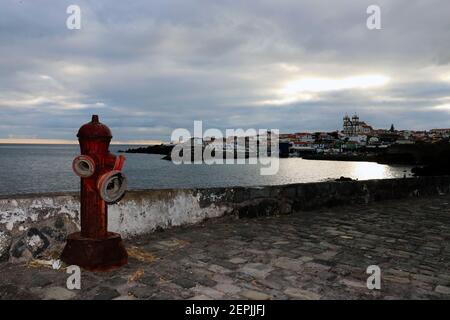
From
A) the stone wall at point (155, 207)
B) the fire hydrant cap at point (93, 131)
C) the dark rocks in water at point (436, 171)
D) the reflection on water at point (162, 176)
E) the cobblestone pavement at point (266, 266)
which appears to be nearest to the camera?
the cobblestone pavement at point (266, 266)

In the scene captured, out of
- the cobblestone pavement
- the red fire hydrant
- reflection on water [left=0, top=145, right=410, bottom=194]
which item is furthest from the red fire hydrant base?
reflection on water [left=0, top=145, right=410, bottom=194]

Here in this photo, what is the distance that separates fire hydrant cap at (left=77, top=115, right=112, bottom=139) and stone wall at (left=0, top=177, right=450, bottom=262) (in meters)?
0.99

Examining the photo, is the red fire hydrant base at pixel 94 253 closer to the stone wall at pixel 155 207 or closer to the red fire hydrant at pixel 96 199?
the red fire hydrant at pixel 96 199

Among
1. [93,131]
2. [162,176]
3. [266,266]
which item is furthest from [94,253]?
[162,176]

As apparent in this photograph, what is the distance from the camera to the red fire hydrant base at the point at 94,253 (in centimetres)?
366

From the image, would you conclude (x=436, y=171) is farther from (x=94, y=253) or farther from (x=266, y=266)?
(x=94, y=253)

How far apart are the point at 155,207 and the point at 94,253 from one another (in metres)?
1.70

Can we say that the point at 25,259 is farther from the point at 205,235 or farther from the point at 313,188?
the point at 313,188

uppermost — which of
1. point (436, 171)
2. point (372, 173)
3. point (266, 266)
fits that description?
point (266, 266)

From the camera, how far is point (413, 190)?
10.8 metres

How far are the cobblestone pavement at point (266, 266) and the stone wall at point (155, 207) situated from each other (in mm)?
202

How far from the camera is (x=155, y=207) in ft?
17.4

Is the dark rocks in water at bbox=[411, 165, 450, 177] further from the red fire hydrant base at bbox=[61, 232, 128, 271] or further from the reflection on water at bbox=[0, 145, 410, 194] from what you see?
the red fire hydrant base at bbox=[61, 232, 128, 271]

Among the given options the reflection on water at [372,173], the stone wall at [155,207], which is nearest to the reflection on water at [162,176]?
the reflection on water at [372,173]
